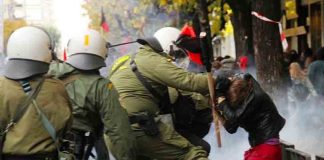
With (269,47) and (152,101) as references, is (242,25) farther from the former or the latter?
(152,101)

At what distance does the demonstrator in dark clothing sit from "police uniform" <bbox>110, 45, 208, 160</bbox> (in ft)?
0.80

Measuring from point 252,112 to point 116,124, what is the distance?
54.7 inches

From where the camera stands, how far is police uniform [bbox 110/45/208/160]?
6691mm

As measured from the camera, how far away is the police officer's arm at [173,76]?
6.53m

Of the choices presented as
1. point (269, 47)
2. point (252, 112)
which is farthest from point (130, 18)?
point (252, 112)

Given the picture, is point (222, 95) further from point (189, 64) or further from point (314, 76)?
point (314, 76)

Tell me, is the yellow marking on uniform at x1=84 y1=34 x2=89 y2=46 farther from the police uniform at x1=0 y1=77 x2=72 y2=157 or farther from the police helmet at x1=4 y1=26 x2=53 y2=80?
the police uniform at x1=0 y1=77 x2=72 y2=157

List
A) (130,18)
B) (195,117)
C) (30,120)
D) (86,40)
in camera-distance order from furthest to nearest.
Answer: (130,18) → (195,117) → (86,40) → (30,120)

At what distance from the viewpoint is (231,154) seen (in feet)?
35.5

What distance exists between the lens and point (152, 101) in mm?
6848

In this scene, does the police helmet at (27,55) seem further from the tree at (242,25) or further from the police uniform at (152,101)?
the tree at (242,25)

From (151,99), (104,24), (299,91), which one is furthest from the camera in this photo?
(104,24)

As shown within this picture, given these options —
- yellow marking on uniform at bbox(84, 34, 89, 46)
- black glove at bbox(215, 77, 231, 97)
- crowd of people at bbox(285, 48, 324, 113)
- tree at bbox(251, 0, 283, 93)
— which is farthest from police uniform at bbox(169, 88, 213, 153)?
crowd of people at bbox(285, 48, 324, 113)

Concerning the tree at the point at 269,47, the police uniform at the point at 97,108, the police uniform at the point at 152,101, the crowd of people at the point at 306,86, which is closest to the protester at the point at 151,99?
the police uniform at the point at 152,101
